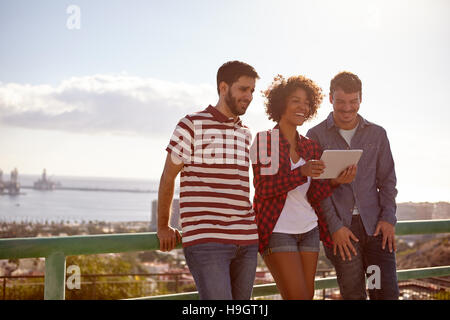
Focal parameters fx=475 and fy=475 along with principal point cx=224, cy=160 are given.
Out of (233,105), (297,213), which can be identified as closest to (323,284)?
(297,213)

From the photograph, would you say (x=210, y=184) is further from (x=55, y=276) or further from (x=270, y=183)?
(x=55, y=276)

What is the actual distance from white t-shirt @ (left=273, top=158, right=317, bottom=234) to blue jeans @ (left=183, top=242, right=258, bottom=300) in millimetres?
314

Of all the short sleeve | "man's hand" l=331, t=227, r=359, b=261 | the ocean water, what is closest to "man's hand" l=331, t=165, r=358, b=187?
"man's hand" l=331, t=227, r=359, b=261

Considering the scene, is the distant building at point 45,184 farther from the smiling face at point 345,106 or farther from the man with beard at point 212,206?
the man with beard at point 212,206

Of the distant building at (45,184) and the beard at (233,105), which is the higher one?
the beard at (233,105)

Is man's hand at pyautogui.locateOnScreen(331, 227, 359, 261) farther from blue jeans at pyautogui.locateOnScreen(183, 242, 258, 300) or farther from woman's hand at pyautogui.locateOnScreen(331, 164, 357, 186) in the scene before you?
blue jeans at pyautogui.locateOnScreen(183, 242, 258, 300)

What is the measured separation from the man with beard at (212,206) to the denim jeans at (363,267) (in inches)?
29.7

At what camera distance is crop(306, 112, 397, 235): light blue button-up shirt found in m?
2.92

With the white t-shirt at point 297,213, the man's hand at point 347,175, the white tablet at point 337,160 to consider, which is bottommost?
the white t-shirt at point 297,213

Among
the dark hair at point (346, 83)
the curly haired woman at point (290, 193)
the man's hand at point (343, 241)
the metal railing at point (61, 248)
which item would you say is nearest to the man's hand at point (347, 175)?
the curly haired woman at point (290, 193)

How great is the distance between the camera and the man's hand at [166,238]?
2.40 metres

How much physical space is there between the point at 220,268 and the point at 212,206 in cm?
30
